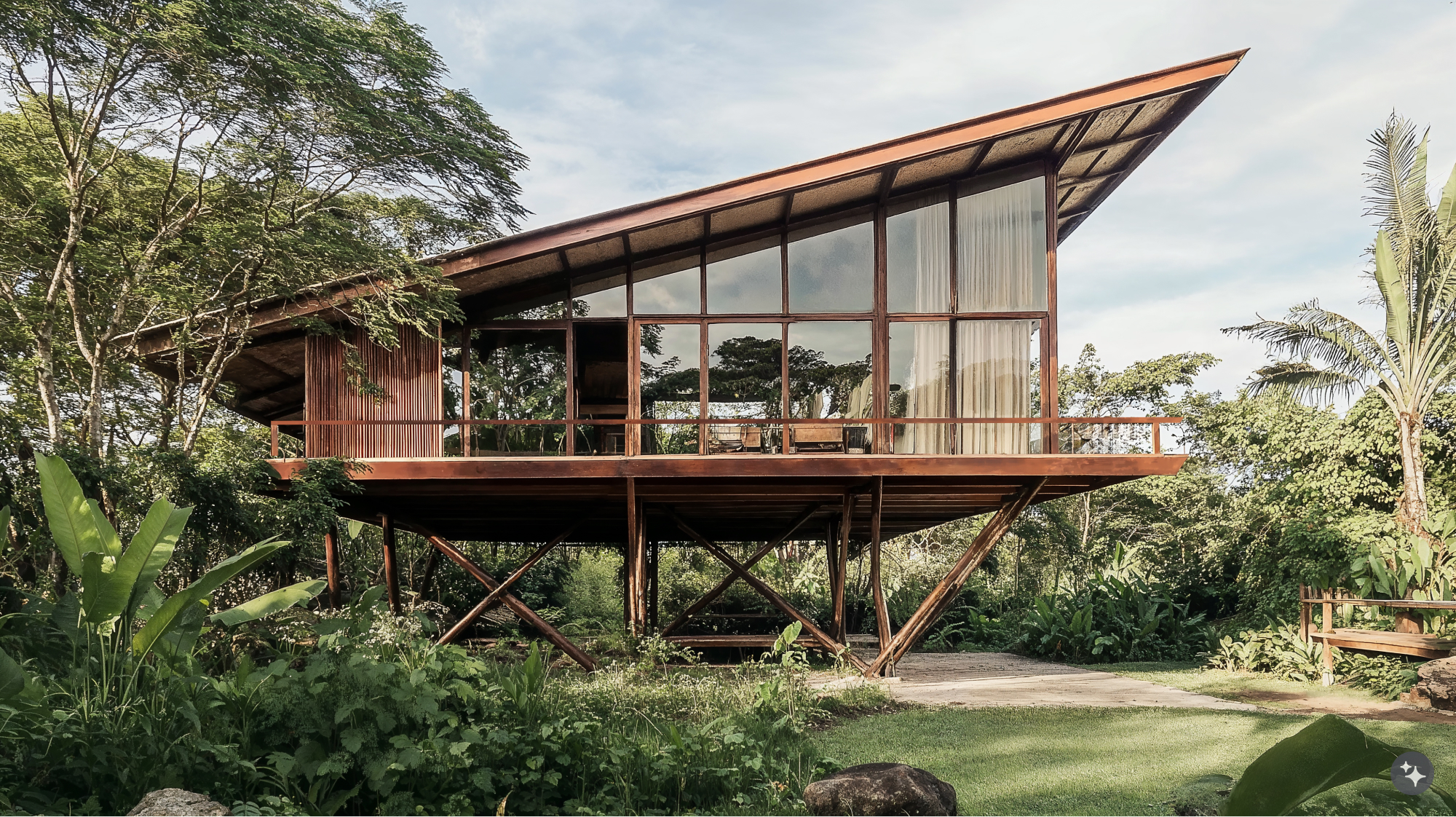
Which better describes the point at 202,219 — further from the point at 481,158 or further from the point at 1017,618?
the point at 1017,618

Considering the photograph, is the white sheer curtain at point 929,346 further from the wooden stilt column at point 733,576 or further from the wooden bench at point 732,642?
the wooden bench at point 732,642

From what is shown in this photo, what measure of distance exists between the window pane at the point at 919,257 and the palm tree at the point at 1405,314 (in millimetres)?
6354

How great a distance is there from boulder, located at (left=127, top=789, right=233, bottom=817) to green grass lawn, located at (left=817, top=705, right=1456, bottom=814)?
4220 mm

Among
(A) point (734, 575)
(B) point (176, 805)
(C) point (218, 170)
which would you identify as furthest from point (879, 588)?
(C) point (218, 170)

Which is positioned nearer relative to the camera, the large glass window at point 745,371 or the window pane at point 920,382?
the window pane at point 920,382

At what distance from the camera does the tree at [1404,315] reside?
13477 mm

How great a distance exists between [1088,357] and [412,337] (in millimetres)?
19983

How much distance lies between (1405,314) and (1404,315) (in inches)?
0.6

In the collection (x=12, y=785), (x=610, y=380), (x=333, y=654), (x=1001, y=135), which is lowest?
(x=12, y=785)

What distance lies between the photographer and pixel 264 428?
775 inches

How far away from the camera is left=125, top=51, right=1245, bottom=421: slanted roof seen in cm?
1095

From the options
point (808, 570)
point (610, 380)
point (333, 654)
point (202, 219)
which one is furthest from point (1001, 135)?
point (808, 570)

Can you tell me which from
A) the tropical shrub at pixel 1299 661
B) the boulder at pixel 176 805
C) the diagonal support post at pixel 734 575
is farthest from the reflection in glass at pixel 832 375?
the boulder at pixel 176 805

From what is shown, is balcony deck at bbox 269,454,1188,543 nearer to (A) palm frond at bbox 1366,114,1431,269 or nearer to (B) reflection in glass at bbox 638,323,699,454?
(B) reflection in glass at bbox 638,323,699,454
